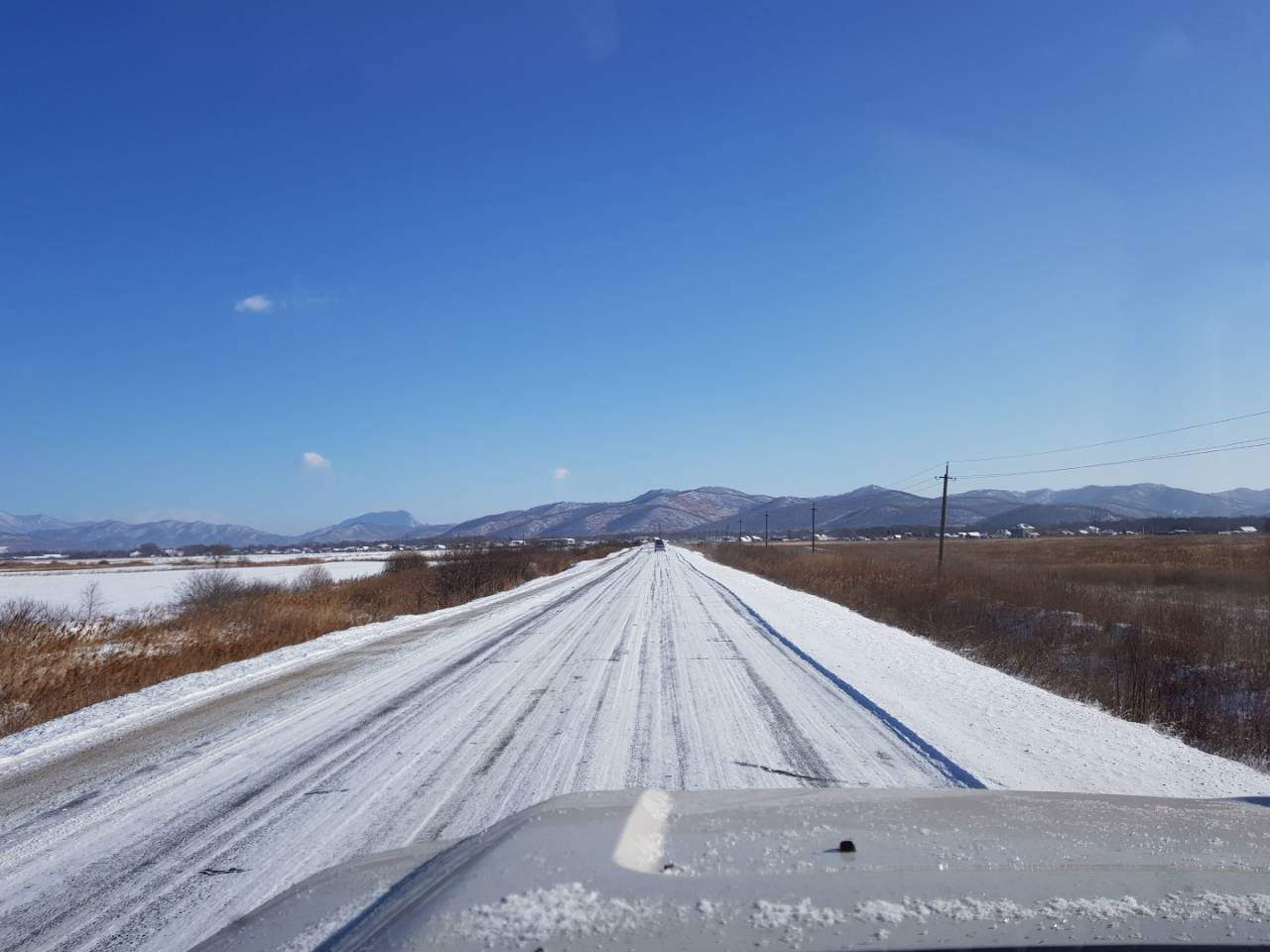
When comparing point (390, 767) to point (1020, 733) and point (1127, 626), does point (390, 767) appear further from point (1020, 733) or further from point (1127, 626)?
point (1127, 626)

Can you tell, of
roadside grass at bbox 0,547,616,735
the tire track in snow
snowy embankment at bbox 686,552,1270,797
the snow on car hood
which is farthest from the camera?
roadside grass at bbox 0,547,616,735

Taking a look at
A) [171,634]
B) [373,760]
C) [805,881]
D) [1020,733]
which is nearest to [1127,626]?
[1020,733]

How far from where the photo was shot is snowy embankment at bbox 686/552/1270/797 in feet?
25.7

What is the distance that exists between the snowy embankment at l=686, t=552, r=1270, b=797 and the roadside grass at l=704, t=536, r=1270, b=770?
1.08 m

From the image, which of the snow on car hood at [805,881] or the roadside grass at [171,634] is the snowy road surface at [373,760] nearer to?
the roadside grass at [171,634]

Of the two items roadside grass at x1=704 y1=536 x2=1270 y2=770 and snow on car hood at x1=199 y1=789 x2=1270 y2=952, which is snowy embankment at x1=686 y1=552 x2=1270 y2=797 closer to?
roadside grass at x1=704 y1=536 x2=1270 y2=770

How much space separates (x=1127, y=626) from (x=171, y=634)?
75.3ft

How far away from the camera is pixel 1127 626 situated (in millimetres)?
22391

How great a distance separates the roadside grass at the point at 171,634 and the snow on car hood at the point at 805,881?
398 inches

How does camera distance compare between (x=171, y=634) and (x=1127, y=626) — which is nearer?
(x=171, y=634)

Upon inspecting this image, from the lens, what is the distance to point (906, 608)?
29.0 meters

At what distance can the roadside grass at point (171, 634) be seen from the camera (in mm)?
13398

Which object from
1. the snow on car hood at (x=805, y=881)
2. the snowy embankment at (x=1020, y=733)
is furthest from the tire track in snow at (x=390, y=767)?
the snow on car hood at (x=805, y=881)

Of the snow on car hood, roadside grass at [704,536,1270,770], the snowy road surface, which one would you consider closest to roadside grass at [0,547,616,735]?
the snowy road surface
